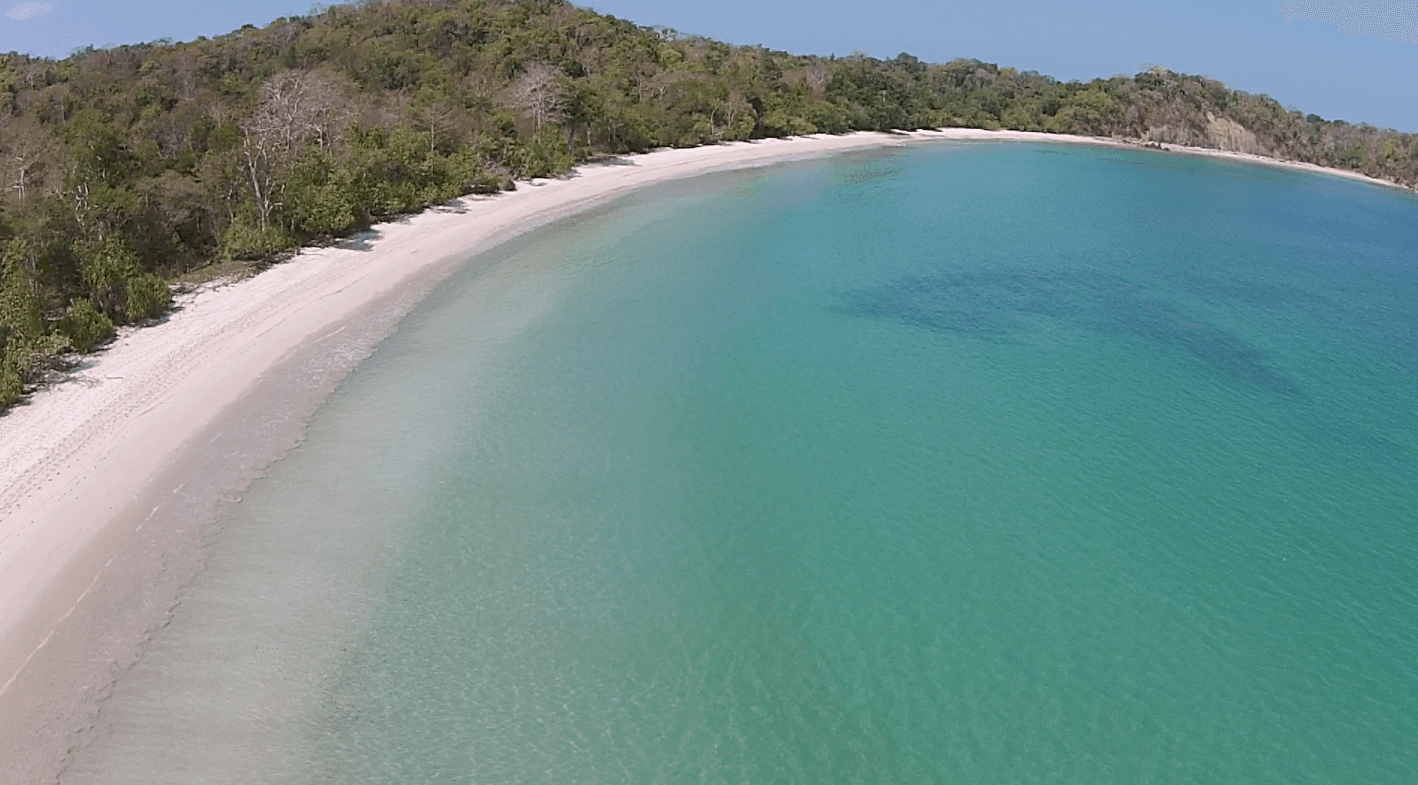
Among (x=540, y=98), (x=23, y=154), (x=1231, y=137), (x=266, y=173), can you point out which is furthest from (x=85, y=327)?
(x=1231, y=137)

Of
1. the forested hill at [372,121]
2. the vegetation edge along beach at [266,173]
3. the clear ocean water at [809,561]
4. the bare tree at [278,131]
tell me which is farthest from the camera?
the bare tree at [278,131]

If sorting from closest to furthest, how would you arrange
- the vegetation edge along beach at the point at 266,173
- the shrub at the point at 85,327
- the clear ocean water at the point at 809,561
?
the clear ocean water at the point at 809,561 → the vegetation edge along beach at the point at 266,173 → the shrub at the point at 85,327

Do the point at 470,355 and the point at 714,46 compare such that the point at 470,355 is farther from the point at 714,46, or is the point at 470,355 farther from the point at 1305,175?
the point at 1305,175

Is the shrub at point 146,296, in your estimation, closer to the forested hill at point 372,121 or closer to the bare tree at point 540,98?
the forested hill at point 372,121

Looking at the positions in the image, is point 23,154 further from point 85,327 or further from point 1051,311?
point 1051,311

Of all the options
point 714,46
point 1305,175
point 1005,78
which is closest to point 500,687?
point 714,46

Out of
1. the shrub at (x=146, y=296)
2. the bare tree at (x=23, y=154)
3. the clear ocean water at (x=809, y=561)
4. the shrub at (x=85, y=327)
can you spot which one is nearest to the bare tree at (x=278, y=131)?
the bare tree at (x=23, y=154)

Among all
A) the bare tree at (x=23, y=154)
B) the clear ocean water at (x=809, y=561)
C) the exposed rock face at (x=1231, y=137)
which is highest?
the exposed rock face at (x=1231, y=137)
